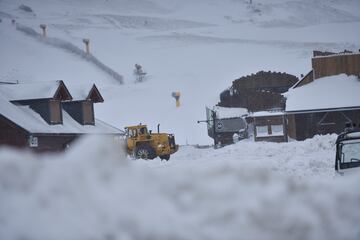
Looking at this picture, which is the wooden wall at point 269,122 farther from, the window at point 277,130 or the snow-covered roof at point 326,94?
the snow-covered roof at point 326,94

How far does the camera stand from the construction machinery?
2945 cm

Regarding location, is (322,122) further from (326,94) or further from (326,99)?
(326,94)

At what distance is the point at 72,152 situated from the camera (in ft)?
10.6

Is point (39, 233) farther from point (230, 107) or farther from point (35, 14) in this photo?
point (35, 14)

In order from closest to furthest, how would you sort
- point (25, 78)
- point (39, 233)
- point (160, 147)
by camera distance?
1. point (39, 233)
2. point (160, 147)
3. point (25, 78)

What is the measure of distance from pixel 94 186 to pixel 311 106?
28.8 metres

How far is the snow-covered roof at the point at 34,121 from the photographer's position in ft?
70.8

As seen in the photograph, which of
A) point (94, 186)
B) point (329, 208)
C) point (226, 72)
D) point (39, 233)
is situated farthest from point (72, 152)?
point (226, 72)

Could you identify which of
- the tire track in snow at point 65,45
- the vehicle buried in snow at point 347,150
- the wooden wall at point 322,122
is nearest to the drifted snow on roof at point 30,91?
the wooden wall at point 322,122

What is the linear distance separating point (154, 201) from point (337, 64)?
107 ft

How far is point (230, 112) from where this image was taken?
39.1 metres

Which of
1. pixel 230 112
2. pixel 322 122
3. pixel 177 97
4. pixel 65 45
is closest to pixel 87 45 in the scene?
pixel 65 45

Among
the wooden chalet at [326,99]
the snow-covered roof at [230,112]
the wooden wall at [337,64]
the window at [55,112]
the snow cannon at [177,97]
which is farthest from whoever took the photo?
the snow cannon at [177,97]

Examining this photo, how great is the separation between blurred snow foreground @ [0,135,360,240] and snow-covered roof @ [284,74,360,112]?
1096 inches
